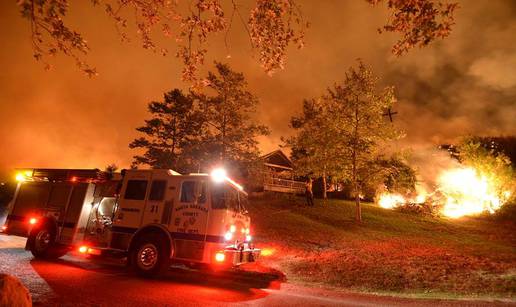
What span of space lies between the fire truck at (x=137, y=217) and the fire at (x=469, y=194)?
2329cm

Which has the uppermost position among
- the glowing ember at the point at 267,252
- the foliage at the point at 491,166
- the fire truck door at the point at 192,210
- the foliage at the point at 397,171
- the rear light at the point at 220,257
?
the foliage at the point at 491,166

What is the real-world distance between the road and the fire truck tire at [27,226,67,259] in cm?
47

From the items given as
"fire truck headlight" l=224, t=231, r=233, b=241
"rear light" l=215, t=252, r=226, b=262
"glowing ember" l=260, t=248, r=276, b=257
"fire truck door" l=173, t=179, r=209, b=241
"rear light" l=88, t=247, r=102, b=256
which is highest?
"fire truck door" l=173, t=179, r=209, b=241

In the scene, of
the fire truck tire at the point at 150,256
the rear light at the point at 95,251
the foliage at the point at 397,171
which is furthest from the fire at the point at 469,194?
the rear light at the point at 95,251

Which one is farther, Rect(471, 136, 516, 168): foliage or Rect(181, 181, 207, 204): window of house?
Rect(471, 136, 516, 168): foliage

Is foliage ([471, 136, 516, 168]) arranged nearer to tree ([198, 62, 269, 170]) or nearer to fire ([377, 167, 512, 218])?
fire ([377, 167, 512, 218])

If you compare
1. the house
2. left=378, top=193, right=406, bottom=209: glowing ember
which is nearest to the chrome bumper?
left=378, top=193, right=406, bottom=209: glowing ember

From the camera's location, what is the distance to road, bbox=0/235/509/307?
6.39 metres

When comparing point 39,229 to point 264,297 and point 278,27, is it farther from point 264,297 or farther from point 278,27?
point 278,27

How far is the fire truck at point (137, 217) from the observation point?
8891 mm

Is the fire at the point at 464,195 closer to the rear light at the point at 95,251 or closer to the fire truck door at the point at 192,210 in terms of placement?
the fire truck door at the point at 192,210

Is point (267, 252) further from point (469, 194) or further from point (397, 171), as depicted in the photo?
point (469, 194)

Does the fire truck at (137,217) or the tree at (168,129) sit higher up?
the tree at (168,129)

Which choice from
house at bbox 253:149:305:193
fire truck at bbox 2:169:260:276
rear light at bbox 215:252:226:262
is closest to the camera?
rear light at bbox 215:252:226:262
